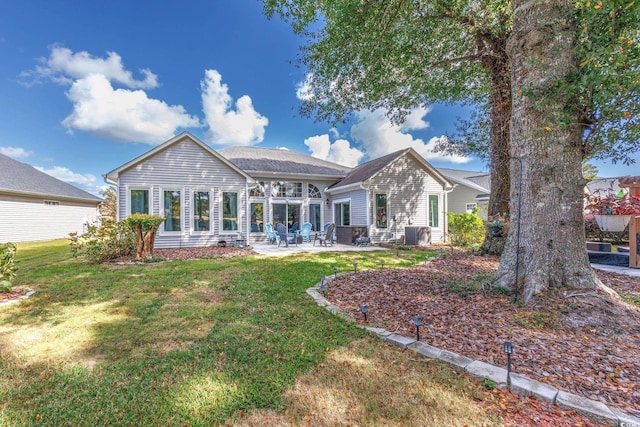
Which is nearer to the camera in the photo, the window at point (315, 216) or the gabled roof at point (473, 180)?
the window at point (315, 216)

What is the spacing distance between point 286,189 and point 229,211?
368cm

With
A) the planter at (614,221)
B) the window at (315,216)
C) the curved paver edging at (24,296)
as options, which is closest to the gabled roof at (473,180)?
the window at (315,216)

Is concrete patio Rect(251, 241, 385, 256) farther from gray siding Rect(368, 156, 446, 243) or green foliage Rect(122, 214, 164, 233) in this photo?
green foliage Rect(122, 214, 164, 233)

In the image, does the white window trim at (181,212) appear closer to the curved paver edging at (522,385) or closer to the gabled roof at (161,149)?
the gabled roof at (161,149)

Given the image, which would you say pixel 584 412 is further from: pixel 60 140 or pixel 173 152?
pixel 60 140

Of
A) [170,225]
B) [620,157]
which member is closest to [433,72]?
[620,157]

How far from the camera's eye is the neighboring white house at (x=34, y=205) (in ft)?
46.1

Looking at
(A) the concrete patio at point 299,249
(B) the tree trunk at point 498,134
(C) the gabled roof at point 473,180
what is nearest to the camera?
(B) the tree trunk at point 498,134

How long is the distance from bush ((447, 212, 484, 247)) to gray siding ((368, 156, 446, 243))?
248 cm

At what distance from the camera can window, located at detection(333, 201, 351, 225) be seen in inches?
573

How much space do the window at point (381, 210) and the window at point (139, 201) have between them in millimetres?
10328

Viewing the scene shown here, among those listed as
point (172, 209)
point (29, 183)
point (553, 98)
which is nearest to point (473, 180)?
point (553, 98)

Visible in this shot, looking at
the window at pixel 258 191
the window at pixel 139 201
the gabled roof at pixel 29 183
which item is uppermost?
the gabled roof at pixel 29 183

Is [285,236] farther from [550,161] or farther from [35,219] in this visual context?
A: [35,219]
